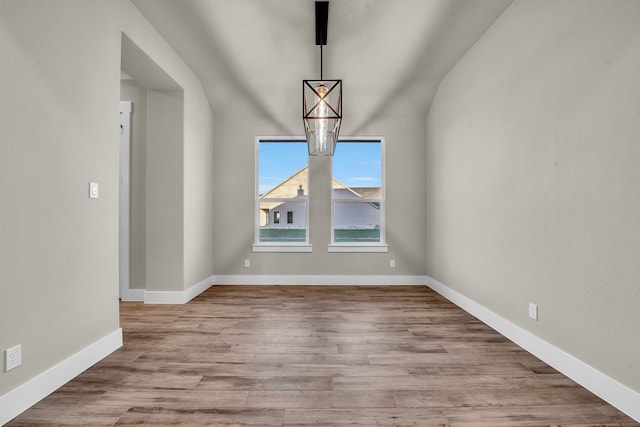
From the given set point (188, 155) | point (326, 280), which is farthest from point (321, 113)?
point (326, 280)

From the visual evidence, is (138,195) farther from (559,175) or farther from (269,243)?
(559,175)

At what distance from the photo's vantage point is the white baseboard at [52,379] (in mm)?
1644

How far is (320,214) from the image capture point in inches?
198

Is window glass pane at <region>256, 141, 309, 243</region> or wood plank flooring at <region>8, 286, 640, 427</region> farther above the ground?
window glass pane at <region>256, 141, 309, 243</region>

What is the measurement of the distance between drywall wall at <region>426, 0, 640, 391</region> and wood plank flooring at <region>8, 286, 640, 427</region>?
15.8 inches

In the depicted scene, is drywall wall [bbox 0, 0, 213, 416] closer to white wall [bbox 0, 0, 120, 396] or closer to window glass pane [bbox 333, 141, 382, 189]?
white wall [bbox 0, 0, 120, 396]

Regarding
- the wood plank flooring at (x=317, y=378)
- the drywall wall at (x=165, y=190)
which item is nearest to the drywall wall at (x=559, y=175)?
the wood plank flooring at (x=317, y=378)

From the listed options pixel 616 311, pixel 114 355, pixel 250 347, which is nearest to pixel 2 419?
pixel 114 355

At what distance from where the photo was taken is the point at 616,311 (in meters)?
1.81

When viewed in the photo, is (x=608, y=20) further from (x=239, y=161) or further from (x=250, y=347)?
(x=239, y=161)

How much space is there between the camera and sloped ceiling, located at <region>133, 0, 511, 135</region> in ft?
9.95

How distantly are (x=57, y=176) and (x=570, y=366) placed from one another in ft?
11.1

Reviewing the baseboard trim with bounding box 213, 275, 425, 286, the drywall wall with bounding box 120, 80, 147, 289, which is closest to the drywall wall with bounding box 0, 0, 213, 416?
the drywall wall with bounding box 120, 80, 147, 289

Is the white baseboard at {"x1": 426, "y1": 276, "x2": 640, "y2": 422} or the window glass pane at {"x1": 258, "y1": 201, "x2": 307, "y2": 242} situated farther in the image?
the window glass pane at {"x1": 258, "y1": 201, "x2": 307, "y2": 242}
